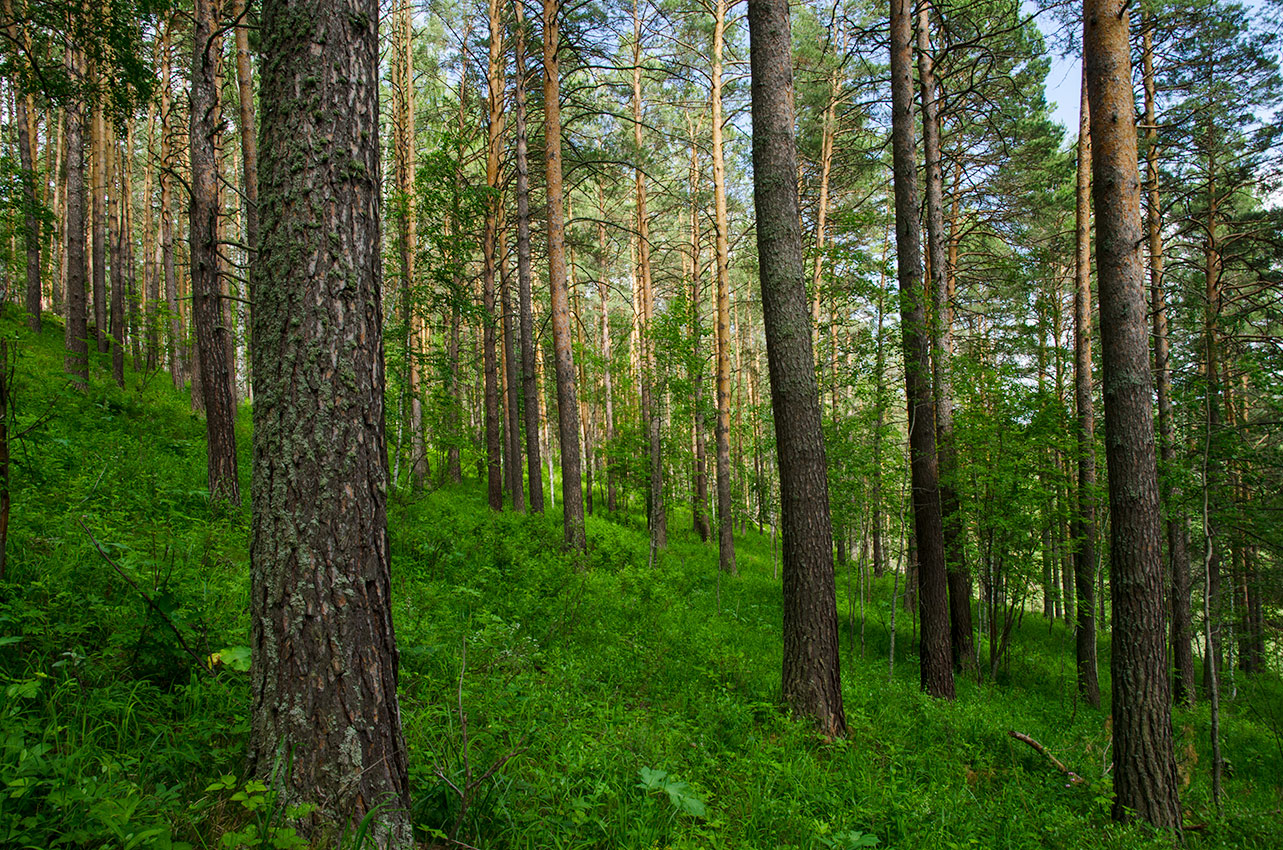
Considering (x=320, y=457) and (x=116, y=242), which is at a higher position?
(x=116, y=242)

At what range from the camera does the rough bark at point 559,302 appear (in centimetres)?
966

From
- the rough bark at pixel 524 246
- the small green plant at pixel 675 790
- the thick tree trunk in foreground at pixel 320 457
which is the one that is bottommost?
the small green plant at pixel 675 790

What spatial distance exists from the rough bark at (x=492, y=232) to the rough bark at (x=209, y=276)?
6002mm

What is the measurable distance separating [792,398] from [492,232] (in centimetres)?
1093

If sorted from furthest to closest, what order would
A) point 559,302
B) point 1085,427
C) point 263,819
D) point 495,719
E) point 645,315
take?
point 645,315, point 1085,427, point 559,302, point 495,719, point 263,819

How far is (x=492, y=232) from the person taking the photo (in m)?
13.5

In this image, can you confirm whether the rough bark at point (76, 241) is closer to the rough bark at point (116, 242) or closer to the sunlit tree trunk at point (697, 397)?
the rough bark at point (116, 242)

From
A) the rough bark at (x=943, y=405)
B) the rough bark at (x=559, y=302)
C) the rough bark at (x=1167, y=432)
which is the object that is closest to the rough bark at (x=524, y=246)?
the rough bark at (x=559, y=302)

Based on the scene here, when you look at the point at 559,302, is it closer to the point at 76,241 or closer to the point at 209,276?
the point at 209,276

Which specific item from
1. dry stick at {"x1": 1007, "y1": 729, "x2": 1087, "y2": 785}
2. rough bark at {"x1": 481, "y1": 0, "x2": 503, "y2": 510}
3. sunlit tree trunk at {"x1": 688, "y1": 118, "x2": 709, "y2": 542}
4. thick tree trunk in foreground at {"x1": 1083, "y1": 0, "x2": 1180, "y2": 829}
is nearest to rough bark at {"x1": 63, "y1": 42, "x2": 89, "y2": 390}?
rough bark at {"x1": 481, "y1": 0, "x2": 503, "y2": 510}

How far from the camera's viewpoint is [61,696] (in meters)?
2.48

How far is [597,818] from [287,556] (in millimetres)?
1916

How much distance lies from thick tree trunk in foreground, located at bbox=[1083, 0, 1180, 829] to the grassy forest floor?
0.45m

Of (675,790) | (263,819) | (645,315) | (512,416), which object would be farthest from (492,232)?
(263,819)
